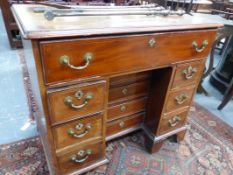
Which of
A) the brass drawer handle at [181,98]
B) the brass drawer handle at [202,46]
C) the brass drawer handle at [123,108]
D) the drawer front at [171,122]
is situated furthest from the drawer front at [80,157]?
the brass drawer handle at [202,46]

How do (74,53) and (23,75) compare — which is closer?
(74,53)

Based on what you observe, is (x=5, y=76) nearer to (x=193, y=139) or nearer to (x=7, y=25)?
(x=7, y=25)

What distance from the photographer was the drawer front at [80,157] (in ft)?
3.01

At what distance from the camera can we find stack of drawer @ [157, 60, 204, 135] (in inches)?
40.5

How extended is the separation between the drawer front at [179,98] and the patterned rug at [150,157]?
14.5 inches

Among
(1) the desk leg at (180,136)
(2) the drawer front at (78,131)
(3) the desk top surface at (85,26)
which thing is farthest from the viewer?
(1) the desk leg at (180,136)

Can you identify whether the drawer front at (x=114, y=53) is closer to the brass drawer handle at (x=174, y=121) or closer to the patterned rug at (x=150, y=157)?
the brass drawer handle at (x=174, y=121)

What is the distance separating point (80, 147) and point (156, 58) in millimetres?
564

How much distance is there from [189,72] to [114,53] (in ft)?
1.69

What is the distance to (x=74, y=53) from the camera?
2.14ft

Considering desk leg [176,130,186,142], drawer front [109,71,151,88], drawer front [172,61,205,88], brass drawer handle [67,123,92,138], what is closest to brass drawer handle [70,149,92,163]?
brass drawer handle [67,123,92,138]

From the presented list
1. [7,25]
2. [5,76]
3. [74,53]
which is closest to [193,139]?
[74,53]

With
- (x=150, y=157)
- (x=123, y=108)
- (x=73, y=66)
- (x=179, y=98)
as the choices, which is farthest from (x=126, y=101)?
(x=73, y=66)

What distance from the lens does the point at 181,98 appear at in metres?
1.14
